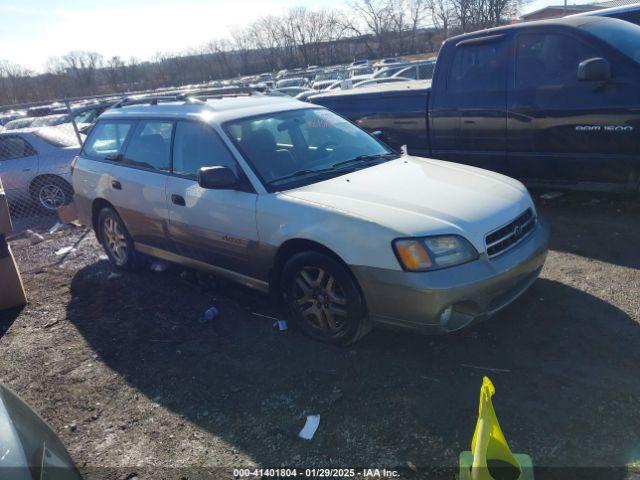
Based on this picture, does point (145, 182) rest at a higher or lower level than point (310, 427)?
higher

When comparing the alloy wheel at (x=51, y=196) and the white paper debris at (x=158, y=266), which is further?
the alloy wheel at (x=51, y=196)

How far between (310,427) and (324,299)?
92 centimetres

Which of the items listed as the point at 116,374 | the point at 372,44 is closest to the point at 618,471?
the point at 116,374

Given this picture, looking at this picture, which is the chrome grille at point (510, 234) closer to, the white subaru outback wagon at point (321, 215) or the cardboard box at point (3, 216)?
the white subaru outback wagon at point (321, 215)

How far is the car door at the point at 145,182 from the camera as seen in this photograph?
468 cm

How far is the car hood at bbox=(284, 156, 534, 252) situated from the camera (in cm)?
319

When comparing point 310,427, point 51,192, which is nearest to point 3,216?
point 310,427

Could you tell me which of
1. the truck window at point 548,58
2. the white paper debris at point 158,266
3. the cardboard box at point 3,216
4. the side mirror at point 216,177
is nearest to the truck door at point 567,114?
the truck window at point 548,58

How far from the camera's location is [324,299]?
11.7 feet

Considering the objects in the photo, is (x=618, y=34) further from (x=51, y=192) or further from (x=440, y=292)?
(x=51, y=192)

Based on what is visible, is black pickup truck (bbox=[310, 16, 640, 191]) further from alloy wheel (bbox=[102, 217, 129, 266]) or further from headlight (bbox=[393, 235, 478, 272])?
alloy wheel (bbox=[102, 217, 129, 266])

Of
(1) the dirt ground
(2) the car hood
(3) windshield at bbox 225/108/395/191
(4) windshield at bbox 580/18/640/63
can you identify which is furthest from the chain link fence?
(4) windshield at bbox 580/18/640/63

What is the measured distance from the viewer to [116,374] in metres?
3.76

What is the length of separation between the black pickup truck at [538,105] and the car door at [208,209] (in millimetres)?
3251
